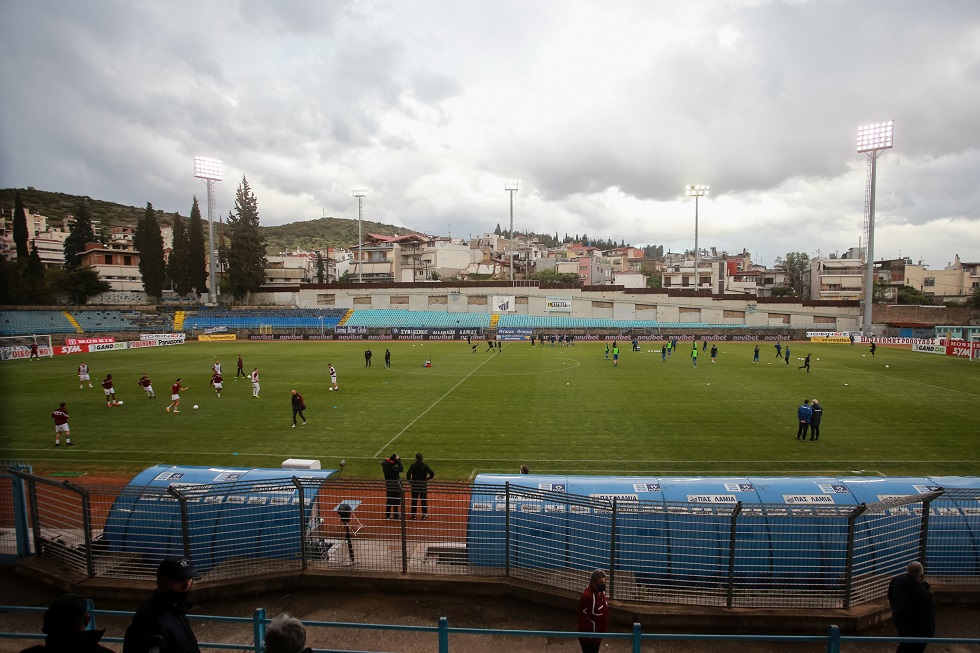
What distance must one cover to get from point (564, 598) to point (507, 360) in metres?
31.4

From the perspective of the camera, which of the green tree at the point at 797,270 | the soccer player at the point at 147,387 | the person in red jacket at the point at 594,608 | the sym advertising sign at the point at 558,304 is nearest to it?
the person in red jacket at the point at 594,608

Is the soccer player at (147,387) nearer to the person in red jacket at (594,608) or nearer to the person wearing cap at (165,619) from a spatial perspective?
the person wearing cap at (165,619)

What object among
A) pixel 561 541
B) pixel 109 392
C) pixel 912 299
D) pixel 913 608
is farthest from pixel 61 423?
pixel 912 299

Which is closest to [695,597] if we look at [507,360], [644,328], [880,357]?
[507,360]

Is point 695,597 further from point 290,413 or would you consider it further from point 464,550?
point 290,413

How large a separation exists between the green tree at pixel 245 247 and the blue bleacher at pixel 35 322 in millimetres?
22111

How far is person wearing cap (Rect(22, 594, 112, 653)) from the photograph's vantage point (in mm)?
2883

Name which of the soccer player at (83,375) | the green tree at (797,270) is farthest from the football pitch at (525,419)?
the green tree at (797,270)

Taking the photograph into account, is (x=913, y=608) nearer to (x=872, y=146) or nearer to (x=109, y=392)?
(x=109, y=392)

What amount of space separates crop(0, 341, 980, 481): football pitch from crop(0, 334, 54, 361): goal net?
29.3ft

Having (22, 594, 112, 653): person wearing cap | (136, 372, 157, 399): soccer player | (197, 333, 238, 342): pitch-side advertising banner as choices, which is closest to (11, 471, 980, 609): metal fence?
(22, 594, 112, 653): person wearing cap

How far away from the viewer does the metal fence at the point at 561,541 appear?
6.23m

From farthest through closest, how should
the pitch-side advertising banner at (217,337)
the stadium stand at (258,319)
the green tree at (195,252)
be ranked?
1. the green tree at (195,252)
2. the stadium stand at (258,319)
3. the pitch-side advertising banner at (217,337)

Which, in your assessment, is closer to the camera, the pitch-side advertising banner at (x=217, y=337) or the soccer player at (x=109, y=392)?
the soccer player at (x=109, y=392)
